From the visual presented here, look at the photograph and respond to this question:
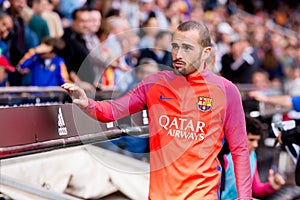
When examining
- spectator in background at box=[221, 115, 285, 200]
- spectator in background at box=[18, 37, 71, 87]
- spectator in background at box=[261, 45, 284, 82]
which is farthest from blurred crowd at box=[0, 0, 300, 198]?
spectator in background at box=[261, 45, 284, 82]

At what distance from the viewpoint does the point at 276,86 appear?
31.2ft

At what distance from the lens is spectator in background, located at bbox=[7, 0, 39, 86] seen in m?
5.23

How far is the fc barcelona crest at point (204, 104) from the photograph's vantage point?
2.06 m

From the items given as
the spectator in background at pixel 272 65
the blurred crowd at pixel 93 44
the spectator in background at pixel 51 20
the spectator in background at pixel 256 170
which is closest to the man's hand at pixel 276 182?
the spectator in background at pixel 256 170

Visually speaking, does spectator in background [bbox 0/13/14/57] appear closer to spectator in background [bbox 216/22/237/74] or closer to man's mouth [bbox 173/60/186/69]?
man's mouth [bbox 173/60/186/69]

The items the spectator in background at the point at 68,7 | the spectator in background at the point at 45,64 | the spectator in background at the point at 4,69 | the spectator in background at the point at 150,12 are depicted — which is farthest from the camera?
the spectator in background at the point at 150,12

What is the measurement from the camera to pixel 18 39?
17.5 feet

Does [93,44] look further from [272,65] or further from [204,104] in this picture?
[272,65]

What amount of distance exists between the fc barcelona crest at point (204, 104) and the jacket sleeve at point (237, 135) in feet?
0.25

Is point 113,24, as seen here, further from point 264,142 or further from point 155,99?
point 155,99

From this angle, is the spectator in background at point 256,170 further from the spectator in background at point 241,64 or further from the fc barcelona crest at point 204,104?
the spectator in background at point 241,64

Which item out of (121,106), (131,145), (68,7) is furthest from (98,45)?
(121,106)

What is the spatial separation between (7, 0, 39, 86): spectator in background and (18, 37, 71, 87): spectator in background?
0.12m

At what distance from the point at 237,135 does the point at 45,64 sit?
3.45 metres
